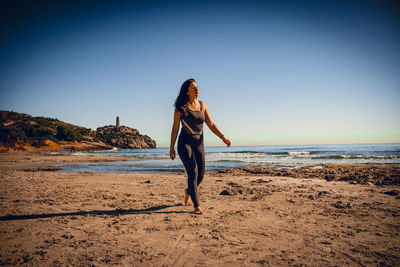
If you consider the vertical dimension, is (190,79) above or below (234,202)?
above

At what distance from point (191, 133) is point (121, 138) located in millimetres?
93901

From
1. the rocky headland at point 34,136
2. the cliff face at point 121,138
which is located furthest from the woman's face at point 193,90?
the cliff face at point 121,138

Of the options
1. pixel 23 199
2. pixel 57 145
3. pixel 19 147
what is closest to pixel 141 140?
pixel 57 145

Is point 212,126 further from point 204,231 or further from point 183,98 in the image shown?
point 204,231

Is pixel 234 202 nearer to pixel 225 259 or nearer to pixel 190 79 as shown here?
pixel 225 259

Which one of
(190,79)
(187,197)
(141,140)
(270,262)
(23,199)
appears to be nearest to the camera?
(270,262)

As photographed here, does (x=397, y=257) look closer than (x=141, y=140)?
Yes

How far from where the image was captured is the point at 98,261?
1.86 meters

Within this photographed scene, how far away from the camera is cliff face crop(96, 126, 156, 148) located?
3297 inches

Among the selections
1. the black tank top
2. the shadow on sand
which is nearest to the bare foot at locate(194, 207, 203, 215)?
the shadow on sand

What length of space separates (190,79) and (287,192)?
3895mm

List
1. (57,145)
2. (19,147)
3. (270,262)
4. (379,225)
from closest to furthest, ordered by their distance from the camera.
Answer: (270,262)
(379,225)
(19,147)
(57,145)

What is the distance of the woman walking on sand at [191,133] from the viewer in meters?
3.37

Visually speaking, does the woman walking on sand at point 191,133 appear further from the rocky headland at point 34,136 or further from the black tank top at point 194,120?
the rocky headland at point 34,136
